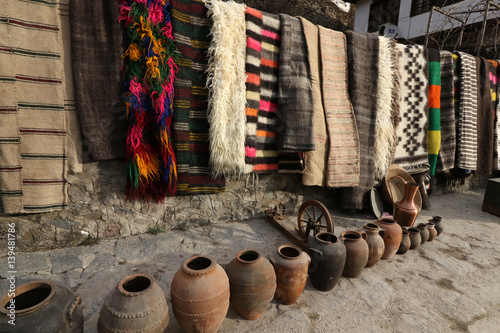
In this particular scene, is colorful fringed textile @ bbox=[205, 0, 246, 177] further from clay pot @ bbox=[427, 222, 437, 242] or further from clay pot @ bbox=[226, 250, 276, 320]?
clay pot @ bbox=[427, 222, 437, 242]

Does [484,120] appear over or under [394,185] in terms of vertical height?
over

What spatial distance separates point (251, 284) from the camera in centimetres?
146

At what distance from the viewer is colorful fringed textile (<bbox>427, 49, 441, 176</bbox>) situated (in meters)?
3.58

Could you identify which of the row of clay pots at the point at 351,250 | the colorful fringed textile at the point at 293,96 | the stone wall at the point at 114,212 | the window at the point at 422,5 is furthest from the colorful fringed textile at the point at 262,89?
the window at the point at 422,5

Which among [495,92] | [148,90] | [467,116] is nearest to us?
[148,90]

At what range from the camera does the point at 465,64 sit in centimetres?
385

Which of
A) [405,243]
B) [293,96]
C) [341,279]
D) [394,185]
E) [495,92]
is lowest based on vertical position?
[341,279]

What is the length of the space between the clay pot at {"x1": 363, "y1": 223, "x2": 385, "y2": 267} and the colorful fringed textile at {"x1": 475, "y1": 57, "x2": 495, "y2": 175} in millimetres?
3366

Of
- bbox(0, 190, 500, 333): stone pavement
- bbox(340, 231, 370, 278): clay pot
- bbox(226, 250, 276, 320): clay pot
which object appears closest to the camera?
bbox(226, 250, 276, 320): clay pot

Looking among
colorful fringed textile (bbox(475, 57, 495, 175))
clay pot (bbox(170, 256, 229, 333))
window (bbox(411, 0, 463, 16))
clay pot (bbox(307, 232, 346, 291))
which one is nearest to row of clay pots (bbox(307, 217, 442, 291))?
clay pot (bbox(307, 232, 346, 291))

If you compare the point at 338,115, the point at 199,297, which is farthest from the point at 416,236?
the point at 199,297

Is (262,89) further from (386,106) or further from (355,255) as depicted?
(355,255)

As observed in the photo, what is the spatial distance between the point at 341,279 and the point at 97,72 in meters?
2.50

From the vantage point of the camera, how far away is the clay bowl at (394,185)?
331 cm
